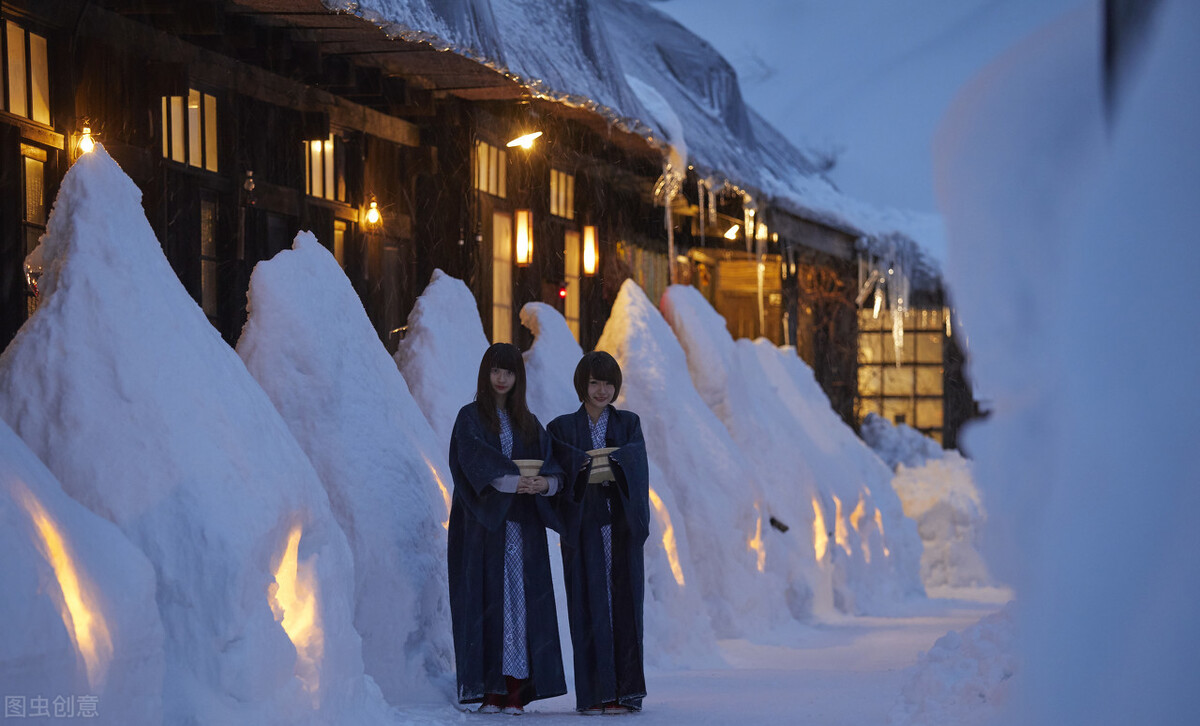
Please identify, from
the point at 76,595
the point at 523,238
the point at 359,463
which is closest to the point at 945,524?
the point at 523,238

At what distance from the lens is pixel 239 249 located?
27.2ft

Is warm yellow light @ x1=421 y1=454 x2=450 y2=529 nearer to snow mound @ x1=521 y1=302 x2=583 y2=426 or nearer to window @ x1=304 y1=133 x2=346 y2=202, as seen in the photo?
snow mound @ x1=521 y1=302 x2=583 y2=426

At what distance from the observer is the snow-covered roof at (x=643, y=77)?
8430 millimetres

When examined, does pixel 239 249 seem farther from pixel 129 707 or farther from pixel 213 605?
pixel 129 707

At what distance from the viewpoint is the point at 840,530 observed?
1344 cm

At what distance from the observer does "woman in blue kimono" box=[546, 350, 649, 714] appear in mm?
6434

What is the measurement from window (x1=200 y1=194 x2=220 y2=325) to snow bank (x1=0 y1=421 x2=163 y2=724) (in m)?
4.21

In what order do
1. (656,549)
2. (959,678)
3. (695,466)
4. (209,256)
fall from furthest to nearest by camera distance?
1. (695,466)
2. (656,549)
3. (209,256)
4. (959,678)

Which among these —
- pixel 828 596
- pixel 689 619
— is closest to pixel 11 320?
pixel 689 619

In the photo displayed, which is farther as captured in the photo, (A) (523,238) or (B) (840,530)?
(B) (840,530)

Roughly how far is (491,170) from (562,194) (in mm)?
2037

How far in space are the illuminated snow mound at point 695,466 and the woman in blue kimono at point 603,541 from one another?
358cm

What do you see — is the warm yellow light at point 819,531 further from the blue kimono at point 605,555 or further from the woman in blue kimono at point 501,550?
the woman in blue kimono at point 501,550

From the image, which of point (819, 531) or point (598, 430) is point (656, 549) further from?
point (819, 531)
